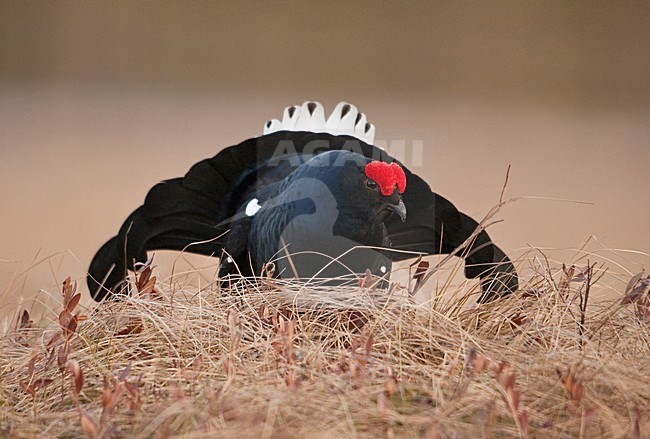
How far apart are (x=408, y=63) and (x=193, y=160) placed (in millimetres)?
394

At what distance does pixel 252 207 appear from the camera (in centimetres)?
89

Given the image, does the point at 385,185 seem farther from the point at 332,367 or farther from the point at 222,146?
the point at 222,146

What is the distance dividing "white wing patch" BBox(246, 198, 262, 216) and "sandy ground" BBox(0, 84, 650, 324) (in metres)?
0.20

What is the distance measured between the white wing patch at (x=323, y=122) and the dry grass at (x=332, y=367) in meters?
0.33

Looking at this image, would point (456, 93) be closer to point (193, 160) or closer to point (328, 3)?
point (328, 3)

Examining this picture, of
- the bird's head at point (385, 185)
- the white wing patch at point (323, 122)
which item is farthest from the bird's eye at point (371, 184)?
the white wing patch at point (323, 122)

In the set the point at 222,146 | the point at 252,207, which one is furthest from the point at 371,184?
the point at 222,146

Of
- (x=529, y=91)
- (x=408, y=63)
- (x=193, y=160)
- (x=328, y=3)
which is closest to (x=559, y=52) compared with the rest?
(x=529, y=91)

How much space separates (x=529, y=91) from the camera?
3.64 ft

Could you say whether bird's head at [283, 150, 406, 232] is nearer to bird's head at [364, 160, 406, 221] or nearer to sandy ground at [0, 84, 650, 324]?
bird's head at [364, 160, 406, 221]

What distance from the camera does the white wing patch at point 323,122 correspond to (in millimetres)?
938

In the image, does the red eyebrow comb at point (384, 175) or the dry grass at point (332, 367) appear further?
the red eyebrow comb at point (384, 175)

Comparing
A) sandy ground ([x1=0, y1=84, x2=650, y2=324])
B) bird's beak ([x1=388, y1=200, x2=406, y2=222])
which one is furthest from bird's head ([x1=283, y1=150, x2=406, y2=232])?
sandy ground ([x1=0, y1=84, x2=650, y2=324])

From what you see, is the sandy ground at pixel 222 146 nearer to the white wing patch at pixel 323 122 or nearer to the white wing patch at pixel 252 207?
the white wing patch at pixel 323 122
